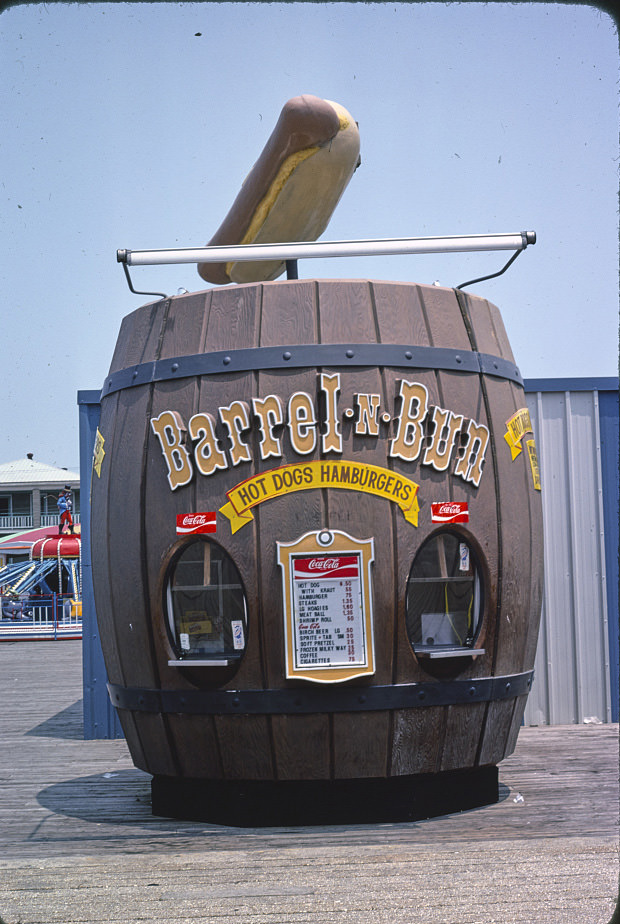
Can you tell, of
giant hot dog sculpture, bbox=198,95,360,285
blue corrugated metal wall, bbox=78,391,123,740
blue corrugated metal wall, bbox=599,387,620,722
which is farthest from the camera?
blue corrugated metal wall, bbox=599,387,620,722

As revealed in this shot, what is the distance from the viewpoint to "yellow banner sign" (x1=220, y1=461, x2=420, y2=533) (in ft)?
14.9

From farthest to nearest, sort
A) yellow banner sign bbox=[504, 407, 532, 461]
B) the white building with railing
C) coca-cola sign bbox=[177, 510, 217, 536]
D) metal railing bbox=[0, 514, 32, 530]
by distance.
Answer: metal railing bbox=[0, 514, 32, 530] < the white building with railing < yellow banner sign bbox=[504, 407, 532, 461] < coca-cola sign bbox=[177, 510, 217, 536]

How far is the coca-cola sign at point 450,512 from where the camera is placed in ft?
15.3

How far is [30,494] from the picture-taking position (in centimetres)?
5600

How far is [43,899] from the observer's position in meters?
3.74

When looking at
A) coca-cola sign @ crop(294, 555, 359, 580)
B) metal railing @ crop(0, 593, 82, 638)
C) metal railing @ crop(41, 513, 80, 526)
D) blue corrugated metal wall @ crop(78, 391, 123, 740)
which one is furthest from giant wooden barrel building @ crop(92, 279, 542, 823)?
metal railing @ crop(41, 513, 80, 526)

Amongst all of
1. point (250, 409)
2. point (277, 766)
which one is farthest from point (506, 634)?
Result: point (250, 409)

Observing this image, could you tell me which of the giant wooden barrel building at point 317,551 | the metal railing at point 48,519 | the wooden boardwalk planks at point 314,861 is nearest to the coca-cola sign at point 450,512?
the giant wooden barrel building at point 317,551

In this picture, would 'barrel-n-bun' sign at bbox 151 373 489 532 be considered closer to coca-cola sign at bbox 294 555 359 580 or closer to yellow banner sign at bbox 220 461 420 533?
yellow banner sign at bbox 220 461 420 533

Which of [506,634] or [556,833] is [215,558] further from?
[556,833]

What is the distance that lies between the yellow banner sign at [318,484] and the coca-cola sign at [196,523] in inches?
3.2

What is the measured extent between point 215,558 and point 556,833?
208 cm

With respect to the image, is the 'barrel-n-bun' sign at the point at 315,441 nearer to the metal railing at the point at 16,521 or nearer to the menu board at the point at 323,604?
the menu board at the point at 323,604

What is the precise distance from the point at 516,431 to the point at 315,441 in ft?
3.84
